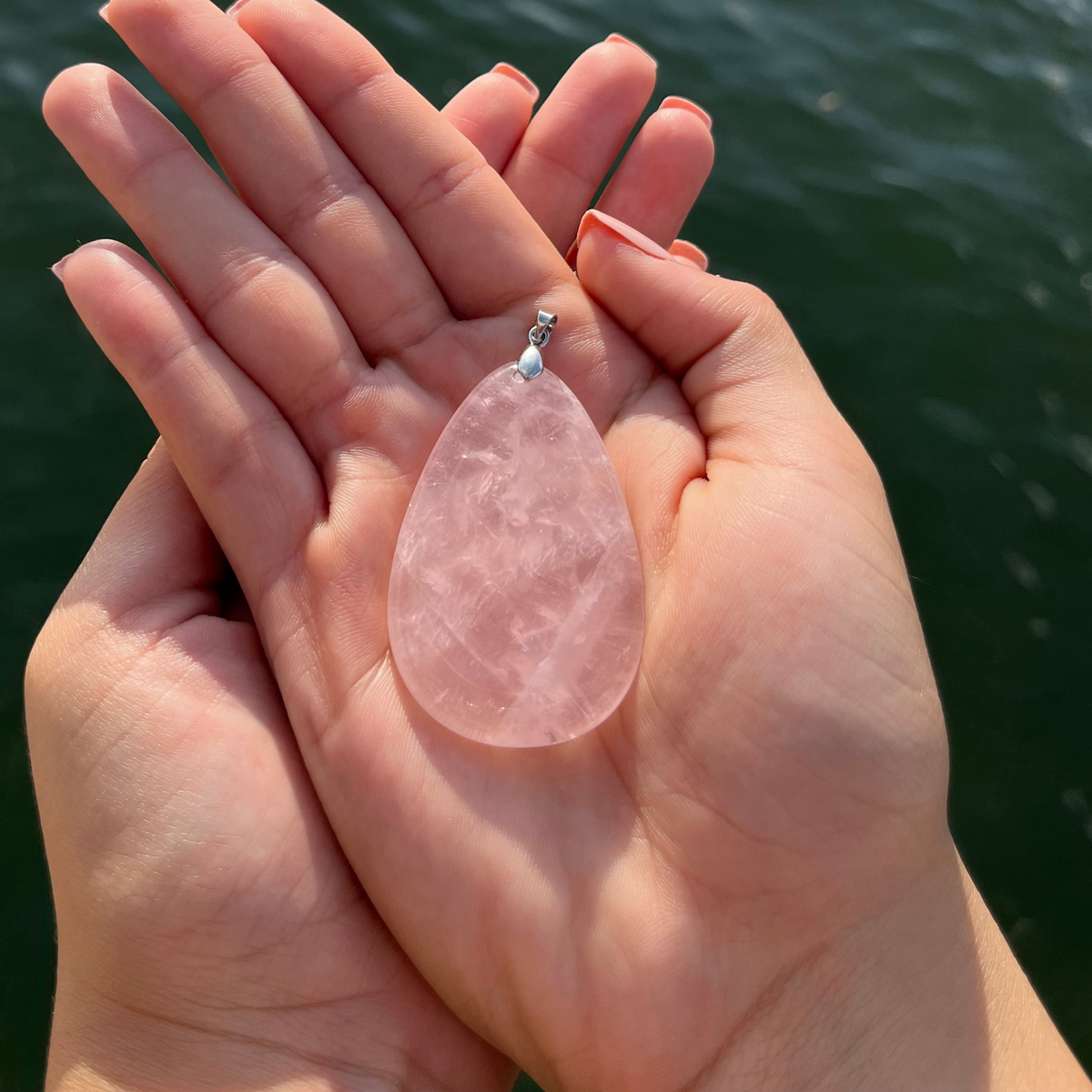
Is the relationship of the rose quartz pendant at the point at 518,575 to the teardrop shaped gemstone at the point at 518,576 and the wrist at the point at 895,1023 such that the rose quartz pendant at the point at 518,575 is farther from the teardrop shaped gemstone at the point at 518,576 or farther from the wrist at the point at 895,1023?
the wrist at the point at 895,1023

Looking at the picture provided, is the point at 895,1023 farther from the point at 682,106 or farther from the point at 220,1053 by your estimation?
the point at 682,106

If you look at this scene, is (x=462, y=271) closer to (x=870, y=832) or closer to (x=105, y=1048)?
(x=870, y=832)

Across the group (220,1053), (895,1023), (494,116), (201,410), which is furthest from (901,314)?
(220,1053)

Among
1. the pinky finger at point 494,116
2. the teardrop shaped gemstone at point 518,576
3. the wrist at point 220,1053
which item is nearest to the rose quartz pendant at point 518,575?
the teardrop shaped gemstone at point 518,576

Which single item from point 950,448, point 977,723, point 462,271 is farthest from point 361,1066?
point 950,448

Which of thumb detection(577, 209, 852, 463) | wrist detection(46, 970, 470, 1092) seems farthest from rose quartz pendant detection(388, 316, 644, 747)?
wrist detection(46, 970, 470, 1092)

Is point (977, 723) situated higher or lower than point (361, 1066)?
higher

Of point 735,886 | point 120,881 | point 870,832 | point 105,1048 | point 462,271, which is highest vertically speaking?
point 462,271
